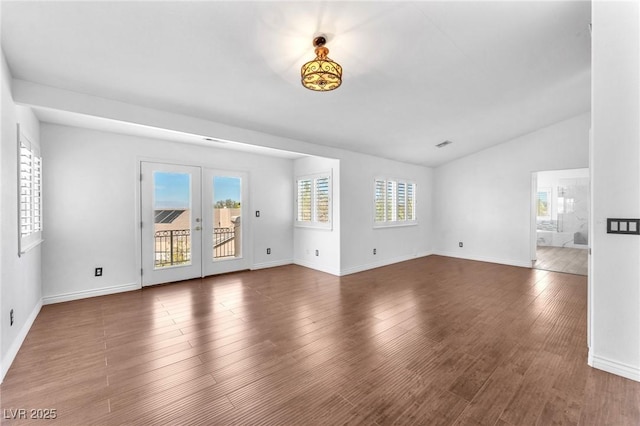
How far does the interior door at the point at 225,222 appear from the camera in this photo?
503 cm

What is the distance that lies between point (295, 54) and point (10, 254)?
303 cm

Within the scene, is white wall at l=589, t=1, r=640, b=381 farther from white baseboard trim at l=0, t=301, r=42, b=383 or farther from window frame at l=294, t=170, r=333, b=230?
white baseboard trim at l=0, t=301, r=42, b=383

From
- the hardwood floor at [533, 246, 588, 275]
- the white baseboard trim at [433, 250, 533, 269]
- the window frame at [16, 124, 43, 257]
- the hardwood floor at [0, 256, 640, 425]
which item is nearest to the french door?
the hardwood floor at [0, 256, 640, 425]

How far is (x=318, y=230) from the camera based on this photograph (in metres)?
5.64

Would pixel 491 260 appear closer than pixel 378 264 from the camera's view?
No

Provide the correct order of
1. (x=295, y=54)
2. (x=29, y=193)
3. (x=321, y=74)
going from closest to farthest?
(x=321, y=74)
(x=295, y=54)
(x=29, y=193)

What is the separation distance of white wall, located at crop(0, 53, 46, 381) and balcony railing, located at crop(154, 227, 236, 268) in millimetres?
1625

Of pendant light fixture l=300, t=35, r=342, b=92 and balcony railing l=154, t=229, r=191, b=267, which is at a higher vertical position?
pendant light fixture l=300, t=35, r=342, b=92

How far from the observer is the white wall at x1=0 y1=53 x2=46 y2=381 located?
214cm

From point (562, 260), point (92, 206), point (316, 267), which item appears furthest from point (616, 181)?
point (92, 206)

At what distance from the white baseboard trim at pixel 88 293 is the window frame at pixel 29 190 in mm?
847

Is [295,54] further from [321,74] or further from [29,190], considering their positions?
[29,190]

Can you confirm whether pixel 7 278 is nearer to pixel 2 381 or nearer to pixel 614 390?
pixel 2 381

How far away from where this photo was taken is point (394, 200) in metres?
6.45
